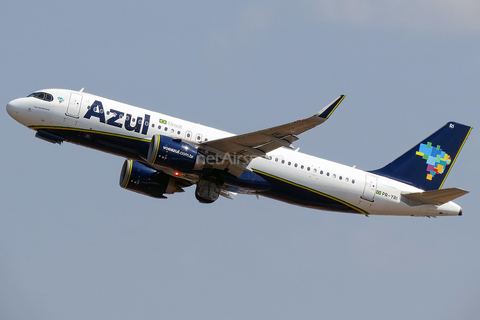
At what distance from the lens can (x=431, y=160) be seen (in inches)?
1845

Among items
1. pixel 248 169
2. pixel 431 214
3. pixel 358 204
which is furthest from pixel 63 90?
pixel 431 214

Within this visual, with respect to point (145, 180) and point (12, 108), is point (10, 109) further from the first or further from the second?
point (145, 180)

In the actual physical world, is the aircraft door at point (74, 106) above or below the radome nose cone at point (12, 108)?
above

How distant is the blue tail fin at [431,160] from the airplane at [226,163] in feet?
0.25

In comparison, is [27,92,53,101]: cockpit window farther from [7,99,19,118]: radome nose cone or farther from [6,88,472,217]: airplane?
[7,99,19,118]: radome nose cone

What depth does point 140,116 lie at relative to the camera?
128ft

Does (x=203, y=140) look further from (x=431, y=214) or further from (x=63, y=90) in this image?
(x=431, y=214)

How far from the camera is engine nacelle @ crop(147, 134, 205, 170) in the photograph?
37.6 meters

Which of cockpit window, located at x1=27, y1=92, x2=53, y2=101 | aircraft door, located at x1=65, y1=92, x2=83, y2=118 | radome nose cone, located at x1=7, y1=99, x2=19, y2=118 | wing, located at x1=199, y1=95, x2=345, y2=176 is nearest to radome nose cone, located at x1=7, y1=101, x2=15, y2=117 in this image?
radome nose cone, located at x1=7, y1=99, x2=19, y2=118

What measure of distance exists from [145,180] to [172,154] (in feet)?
22.7

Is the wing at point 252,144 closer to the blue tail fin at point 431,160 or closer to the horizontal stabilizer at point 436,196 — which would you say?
the blue tail fin at point 431,160

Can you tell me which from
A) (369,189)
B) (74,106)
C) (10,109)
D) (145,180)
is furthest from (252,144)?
(10,109)

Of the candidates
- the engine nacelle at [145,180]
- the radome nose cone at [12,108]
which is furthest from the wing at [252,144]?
the radome nose cone at [12,108]

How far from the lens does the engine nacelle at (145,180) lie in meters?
44.0
